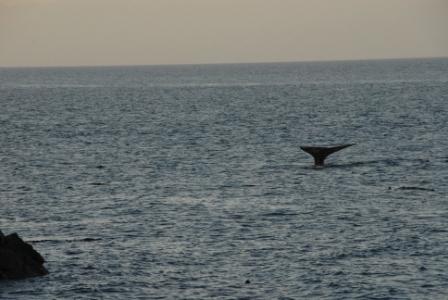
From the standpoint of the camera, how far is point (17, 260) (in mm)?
44719

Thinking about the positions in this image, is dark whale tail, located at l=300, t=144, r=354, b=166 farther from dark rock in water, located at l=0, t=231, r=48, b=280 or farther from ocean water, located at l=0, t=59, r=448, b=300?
dark rock in water, located at l=0, t=231, r=48, b=280

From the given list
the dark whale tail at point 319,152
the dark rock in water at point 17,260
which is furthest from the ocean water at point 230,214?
the dark whale tail at point 319,152

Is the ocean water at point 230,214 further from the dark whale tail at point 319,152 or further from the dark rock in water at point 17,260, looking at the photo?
the dark whale tail at point 319,152

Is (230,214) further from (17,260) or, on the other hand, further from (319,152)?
(319,152)

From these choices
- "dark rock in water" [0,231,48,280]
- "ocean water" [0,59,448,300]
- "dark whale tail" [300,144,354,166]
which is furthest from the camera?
"dark whale tail" [300,144,354,166]

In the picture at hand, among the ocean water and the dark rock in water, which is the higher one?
the dark rock in water

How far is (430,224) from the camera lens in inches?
2176

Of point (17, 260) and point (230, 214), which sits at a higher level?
point (17, 260)

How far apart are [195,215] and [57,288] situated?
17.4m

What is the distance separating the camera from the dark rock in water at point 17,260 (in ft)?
146

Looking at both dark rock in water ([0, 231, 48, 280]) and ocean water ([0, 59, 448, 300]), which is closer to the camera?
ocean water ([0, 59, 448, 300])

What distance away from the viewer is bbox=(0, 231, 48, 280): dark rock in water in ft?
146

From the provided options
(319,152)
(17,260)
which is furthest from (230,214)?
(319,152)

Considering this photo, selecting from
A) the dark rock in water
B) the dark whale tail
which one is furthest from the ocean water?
the dark whale tail
